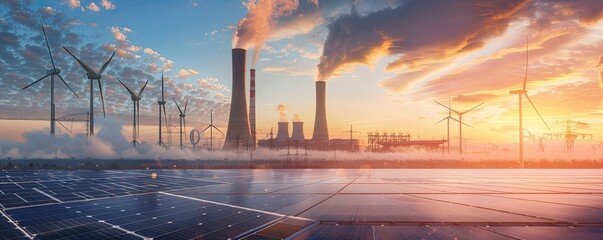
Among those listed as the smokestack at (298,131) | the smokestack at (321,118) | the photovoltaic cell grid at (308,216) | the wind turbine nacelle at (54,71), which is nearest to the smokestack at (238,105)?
the smokestack at (321,118)

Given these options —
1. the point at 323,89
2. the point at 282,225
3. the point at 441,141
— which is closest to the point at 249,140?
the point at 323,89

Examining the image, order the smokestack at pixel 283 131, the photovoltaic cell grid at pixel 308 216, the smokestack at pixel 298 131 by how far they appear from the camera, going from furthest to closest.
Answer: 1. the smokestack at pixel 283 131
2. the smokestack at pixel 298 131
3. the photovoltaic cell grid at pixel 308 216

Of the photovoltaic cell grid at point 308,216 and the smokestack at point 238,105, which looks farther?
the smokestack at point 238,105

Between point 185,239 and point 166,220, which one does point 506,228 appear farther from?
point 166,220

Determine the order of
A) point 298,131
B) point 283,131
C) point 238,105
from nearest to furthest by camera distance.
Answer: point 238,105 → point 298,131 → point 283,131

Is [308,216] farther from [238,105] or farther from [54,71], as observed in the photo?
[54,71]

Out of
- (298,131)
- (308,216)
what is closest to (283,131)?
(298,131)

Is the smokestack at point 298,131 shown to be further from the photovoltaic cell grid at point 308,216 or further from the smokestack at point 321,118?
the photovoltaic cell grid at point 308,216
